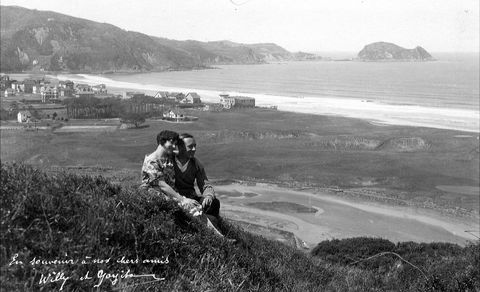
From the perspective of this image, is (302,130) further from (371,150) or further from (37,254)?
(37,254)

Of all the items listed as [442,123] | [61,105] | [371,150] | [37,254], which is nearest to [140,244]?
[37,254]

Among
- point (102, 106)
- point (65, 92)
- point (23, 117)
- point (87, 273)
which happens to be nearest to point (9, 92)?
point (65, 92)

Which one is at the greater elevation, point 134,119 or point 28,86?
point 28,86

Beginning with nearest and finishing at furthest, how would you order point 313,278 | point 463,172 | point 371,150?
point 313,278 → point 463,172 → point 371,150

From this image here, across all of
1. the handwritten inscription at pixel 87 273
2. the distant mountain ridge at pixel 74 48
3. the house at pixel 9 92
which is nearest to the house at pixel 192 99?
the house at pixel 9 92

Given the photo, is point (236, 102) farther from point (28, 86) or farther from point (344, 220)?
point (344, 220)

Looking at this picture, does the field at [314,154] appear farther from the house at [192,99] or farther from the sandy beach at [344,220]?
the house at [192,99]

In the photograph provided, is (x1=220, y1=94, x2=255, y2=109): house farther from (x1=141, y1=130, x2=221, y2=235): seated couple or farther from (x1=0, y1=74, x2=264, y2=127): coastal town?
(x1=141, y1=130, x2=221, y2=235): seated couple
